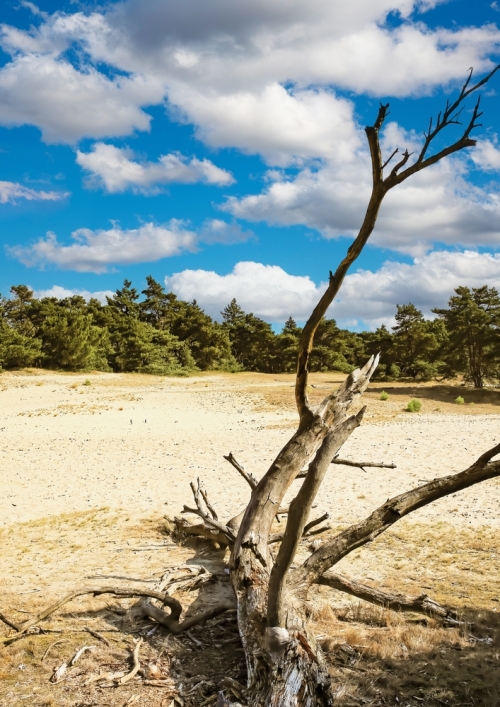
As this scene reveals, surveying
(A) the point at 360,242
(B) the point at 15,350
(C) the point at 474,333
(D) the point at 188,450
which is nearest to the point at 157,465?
(D) the point at 188,450

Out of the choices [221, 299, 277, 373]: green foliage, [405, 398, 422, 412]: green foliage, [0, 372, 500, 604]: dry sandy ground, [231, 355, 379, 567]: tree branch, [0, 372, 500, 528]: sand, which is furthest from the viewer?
[221, 299, 277, 373]: green foliage

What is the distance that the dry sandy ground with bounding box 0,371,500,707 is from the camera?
4.65 meters

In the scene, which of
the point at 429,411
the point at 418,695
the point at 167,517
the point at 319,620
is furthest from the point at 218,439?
the point at 418,695

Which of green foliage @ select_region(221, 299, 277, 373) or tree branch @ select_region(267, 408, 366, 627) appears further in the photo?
green foliage @ select_region(221, 299, 277, 373)

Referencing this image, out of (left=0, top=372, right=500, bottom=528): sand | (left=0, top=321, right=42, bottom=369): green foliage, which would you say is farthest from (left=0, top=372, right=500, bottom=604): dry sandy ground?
(left=0, top=321, right=42, bottom=369): green foliage

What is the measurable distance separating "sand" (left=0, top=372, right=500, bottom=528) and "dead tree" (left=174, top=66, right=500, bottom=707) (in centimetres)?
422

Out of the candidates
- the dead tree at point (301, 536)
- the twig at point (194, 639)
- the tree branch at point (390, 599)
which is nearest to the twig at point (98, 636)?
the twig at point (194, 639)

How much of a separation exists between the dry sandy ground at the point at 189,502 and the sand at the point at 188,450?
0.05m

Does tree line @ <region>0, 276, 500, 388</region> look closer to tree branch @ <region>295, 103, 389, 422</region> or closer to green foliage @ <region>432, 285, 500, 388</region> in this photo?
green foliage @ <region>432, 285, 500, 388</region>

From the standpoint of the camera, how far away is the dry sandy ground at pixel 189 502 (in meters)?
4.65

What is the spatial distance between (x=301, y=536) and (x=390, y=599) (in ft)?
6.20

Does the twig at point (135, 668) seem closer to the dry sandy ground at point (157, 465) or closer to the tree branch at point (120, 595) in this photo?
the tree branch at point (120, 595)

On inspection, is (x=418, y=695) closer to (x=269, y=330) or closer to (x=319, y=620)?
(x=319, y=620)

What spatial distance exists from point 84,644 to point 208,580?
187 cm
